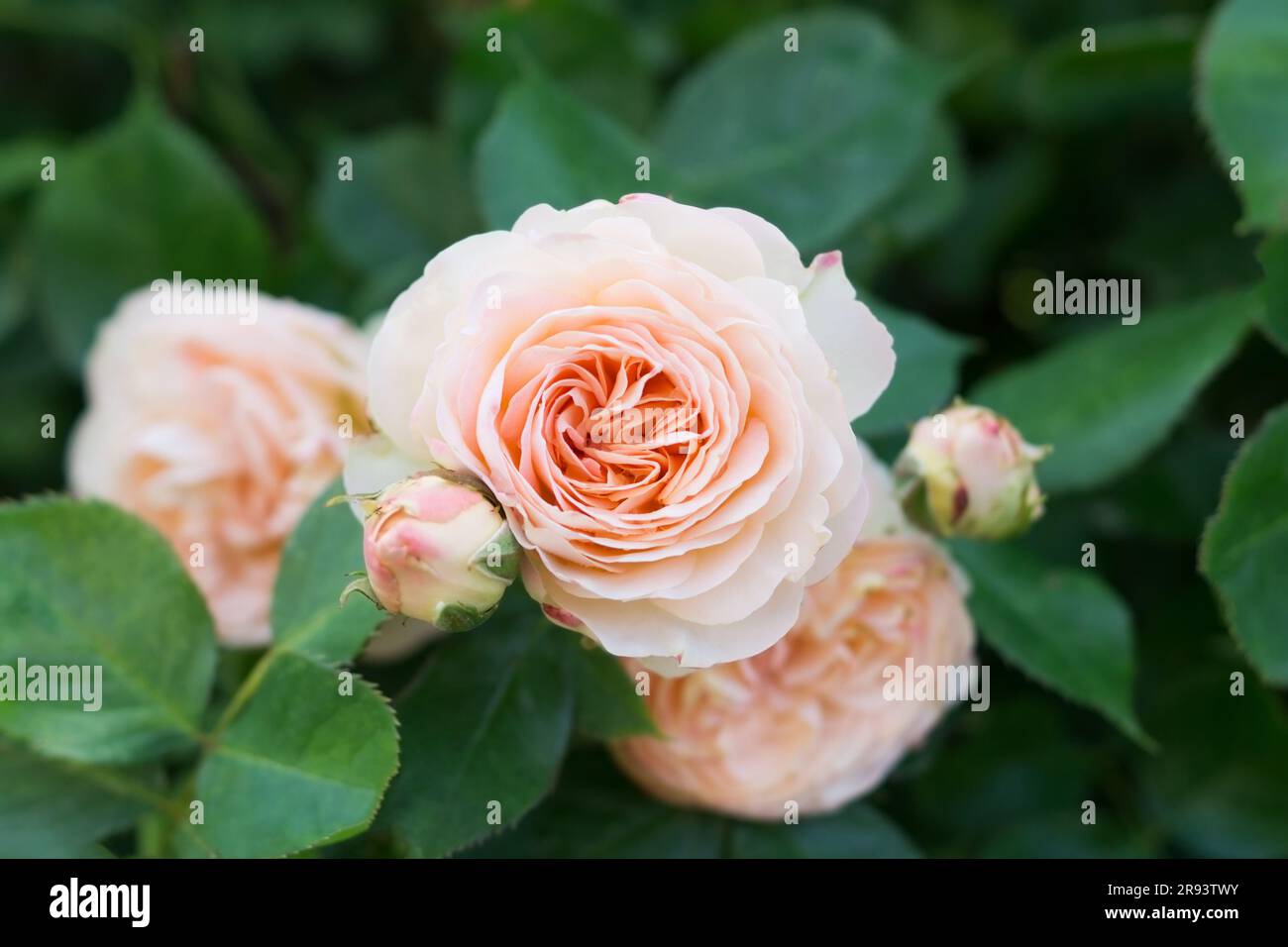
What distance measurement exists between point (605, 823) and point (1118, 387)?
1.45ft

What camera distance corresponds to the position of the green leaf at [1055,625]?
71cm

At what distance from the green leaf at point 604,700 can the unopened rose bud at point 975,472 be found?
0.59ft

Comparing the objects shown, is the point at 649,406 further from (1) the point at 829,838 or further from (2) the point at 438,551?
(1) the point at 829,838

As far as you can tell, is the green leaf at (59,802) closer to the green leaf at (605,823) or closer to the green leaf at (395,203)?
the green leaf at (605,823)

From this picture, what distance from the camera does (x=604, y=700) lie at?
646mm

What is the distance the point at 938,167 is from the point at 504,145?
16.4 inches

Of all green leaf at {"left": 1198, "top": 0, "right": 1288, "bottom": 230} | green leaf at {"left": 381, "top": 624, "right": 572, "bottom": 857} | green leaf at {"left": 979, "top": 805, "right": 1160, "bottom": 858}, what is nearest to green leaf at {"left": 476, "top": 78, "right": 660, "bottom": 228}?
green leaf at {"left": 381, "top": 624, "right": 572, "bottom": 857}

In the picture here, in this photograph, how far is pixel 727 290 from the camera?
52 centimetres

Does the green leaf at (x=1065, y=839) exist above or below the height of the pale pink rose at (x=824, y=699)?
below

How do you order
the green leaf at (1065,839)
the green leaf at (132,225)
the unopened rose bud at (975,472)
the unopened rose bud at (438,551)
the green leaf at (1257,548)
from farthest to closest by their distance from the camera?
the green leaf at (132,225), the green leaf at (1065,839), the green leaf at (1257,548), the unopened rose bud at (975,472), the unopened rose bud at (438,551)

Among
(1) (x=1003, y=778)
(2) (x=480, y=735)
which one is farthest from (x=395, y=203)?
(1) (x=1003, y=778)

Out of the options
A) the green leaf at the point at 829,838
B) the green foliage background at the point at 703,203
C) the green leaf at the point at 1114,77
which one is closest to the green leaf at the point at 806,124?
the green foliage background at the point at 703,203
